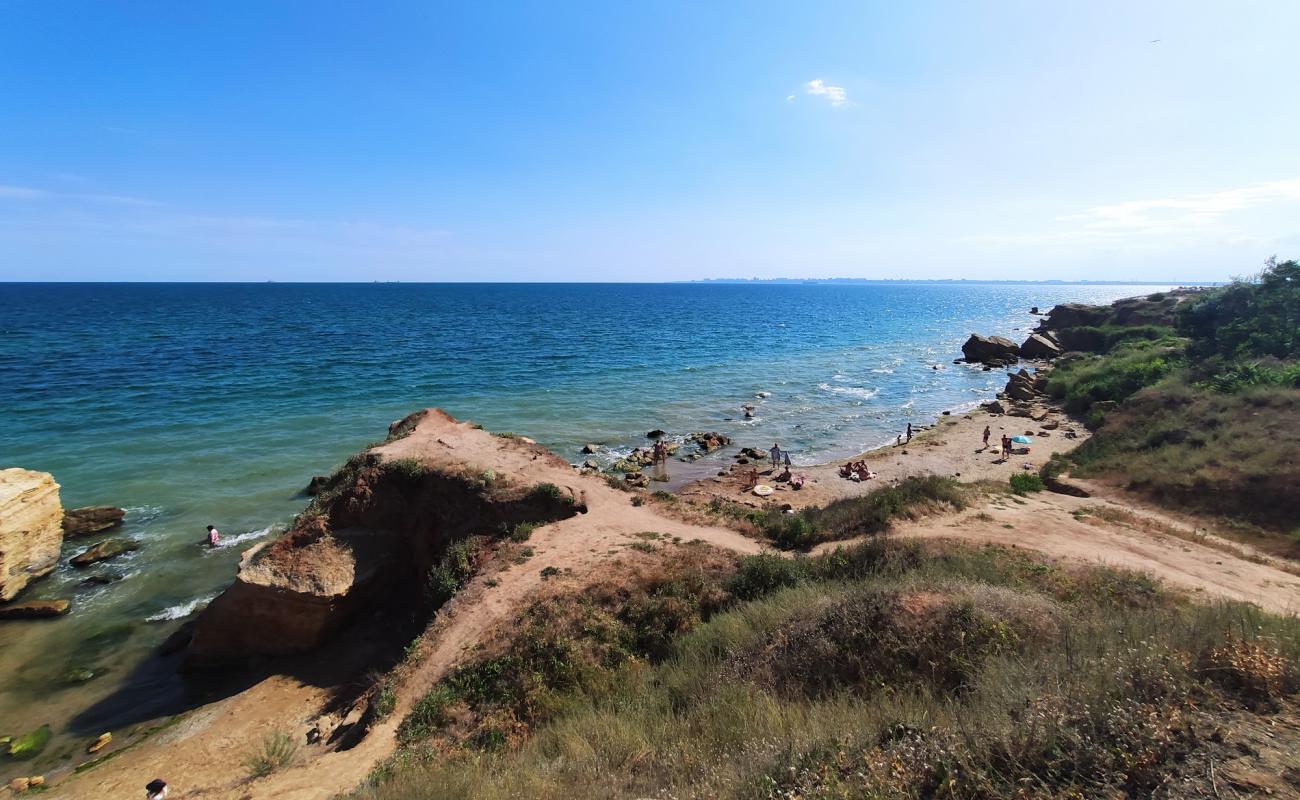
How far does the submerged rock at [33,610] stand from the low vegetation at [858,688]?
44.7ft

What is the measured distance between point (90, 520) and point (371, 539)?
40.1ft

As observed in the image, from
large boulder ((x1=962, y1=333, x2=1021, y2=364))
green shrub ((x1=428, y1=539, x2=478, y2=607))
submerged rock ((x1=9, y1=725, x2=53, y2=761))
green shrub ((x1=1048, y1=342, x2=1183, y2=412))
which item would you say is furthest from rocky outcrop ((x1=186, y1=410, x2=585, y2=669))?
large boulder ((x1=962, y1=333, x2=1021, y2=364))

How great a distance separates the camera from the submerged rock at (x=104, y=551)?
58.5 ft

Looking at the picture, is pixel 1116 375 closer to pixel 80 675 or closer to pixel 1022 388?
pixel 1022 388

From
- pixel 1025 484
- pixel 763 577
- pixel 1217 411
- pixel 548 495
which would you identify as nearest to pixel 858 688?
pixel 763 577

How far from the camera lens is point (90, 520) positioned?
19797 mm

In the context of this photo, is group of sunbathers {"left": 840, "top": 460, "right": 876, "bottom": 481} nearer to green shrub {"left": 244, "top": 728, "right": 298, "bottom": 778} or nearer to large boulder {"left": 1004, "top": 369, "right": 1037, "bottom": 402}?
large boulder {"left": 1004, "top": 369, "right": 1037, "bottom": 402}

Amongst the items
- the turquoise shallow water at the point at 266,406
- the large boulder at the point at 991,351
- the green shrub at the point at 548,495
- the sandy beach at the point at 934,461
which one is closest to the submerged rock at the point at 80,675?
the turquoise shallow water at the point at 266,406

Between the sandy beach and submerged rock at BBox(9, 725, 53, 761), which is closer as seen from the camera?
submerged rock at BBox(9, 725, 53, 761)

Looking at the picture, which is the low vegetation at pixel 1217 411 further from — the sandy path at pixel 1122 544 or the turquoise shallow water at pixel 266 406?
the turquoise shallow water at pixel 266 406

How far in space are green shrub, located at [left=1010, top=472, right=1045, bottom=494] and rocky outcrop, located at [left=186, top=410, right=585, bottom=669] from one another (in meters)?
16.0

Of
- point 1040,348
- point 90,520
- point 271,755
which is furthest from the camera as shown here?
point 1040,348

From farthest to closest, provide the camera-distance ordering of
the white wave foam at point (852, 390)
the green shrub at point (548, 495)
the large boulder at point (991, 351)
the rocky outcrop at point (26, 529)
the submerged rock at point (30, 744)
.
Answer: the large boulder at point (991, 351) < the white wave foam at point (852, 390) < the green shrub at point (548, 495) < the rocky outcrop at point (26, 529) < the submerged rock at point (30, 744)

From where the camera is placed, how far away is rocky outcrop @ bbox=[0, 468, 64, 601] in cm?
1595
